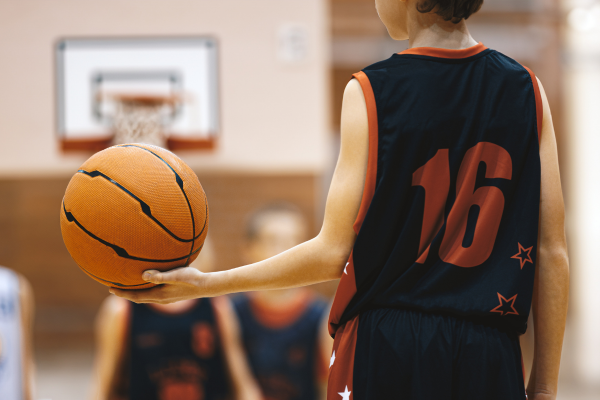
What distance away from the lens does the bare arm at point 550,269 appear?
3.43ft

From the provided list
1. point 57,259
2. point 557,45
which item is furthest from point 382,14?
point 557,45

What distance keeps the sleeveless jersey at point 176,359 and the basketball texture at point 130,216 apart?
5.87 ft

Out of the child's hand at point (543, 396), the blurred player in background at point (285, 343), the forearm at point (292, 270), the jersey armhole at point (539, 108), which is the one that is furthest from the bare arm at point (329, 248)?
the blurred player in background at point (285, 343)

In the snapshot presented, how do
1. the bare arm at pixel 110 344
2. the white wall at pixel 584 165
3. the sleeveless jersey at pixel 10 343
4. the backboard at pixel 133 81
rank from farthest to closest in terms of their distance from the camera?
the white wall at pixel 584 165 < the backboard at pixel 133 81 < the bare arm at pixel 110 344 < the sleeveless jersey at pixel 10 343

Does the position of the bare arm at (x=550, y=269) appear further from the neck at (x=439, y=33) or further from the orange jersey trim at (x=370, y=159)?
the orange jersey trim at (x=370, y=159)

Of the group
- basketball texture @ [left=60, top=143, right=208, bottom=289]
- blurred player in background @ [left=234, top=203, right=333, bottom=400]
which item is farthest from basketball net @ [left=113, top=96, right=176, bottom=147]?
basketball texture @ [left=60, top=143, right=208, bottom=289]

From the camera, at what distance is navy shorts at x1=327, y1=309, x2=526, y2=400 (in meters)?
0.97

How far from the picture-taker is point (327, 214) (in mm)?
1026

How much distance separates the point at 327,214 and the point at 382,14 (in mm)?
437

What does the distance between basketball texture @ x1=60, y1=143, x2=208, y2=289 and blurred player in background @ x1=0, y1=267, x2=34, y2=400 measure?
1671 millimetres

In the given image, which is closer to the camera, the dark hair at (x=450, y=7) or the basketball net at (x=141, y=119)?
the dark hair at (x=450, y=7)

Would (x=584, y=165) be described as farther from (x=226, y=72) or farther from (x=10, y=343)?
(x=10, y=343)

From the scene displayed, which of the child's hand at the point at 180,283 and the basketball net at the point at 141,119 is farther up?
the basketball net at the point at 141,119

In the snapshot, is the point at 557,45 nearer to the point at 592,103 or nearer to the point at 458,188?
the point at 592,103
